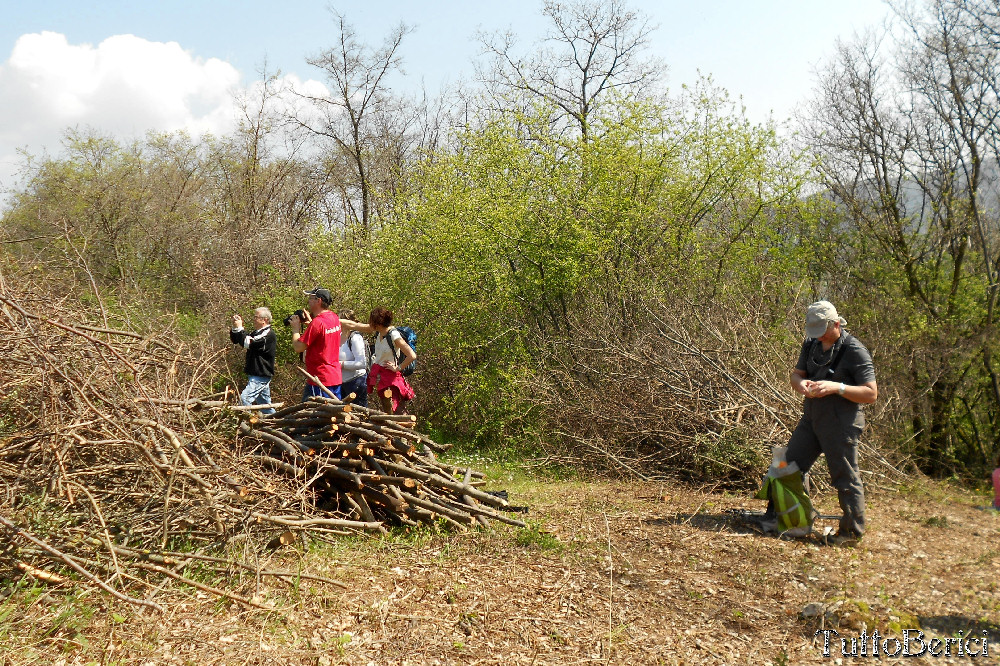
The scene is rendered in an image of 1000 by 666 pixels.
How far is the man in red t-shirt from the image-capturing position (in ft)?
22.8

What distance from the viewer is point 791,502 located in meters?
5.43

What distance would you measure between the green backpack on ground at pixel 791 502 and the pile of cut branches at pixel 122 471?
116 inches

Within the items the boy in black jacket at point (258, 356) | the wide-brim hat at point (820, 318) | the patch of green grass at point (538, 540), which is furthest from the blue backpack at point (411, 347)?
the wide-brim hat at point (820, 318)

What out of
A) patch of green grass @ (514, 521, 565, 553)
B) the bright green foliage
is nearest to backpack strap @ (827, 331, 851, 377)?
patch of green grass @ (514, 521, 565, 553)

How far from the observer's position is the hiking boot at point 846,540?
5.27m

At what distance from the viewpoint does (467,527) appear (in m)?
5.58

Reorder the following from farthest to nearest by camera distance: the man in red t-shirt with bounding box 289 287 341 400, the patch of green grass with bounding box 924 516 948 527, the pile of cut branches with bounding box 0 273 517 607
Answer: the man in red t-shirt with bounding box 289 287 341 400 → the patch of green grass with bounding box 924 516 948 527 → the pile of cut branches with bounding box 0 273 517 607

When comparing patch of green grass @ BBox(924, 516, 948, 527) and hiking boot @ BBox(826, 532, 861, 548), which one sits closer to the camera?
hiking boot @ BBox(826, 532, 861, 548)

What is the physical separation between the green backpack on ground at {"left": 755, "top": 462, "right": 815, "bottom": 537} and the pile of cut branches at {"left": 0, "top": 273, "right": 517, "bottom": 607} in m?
2.94

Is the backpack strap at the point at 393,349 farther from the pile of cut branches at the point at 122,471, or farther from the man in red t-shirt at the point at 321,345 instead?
the pile of cut branches at the point at 122,471

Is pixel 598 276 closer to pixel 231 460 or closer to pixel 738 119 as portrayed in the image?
pixel 738 119

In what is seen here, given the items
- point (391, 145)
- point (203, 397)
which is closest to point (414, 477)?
point (203, 397)

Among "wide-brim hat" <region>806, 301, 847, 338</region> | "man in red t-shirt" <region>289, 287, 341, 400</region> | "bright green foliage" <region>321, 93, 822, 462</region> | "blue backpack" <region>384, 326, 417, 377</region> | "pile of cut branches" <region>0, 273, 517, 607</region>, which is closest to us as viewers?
"pile of cut branches" <region>0, 273, 517, 607</region>

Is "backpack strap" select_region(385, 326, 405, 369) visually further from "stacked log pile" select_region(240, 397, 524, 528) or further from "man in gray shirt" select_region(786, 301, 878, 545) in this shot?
"man in gray shirt" select_region(786, 301, 878, 545)
